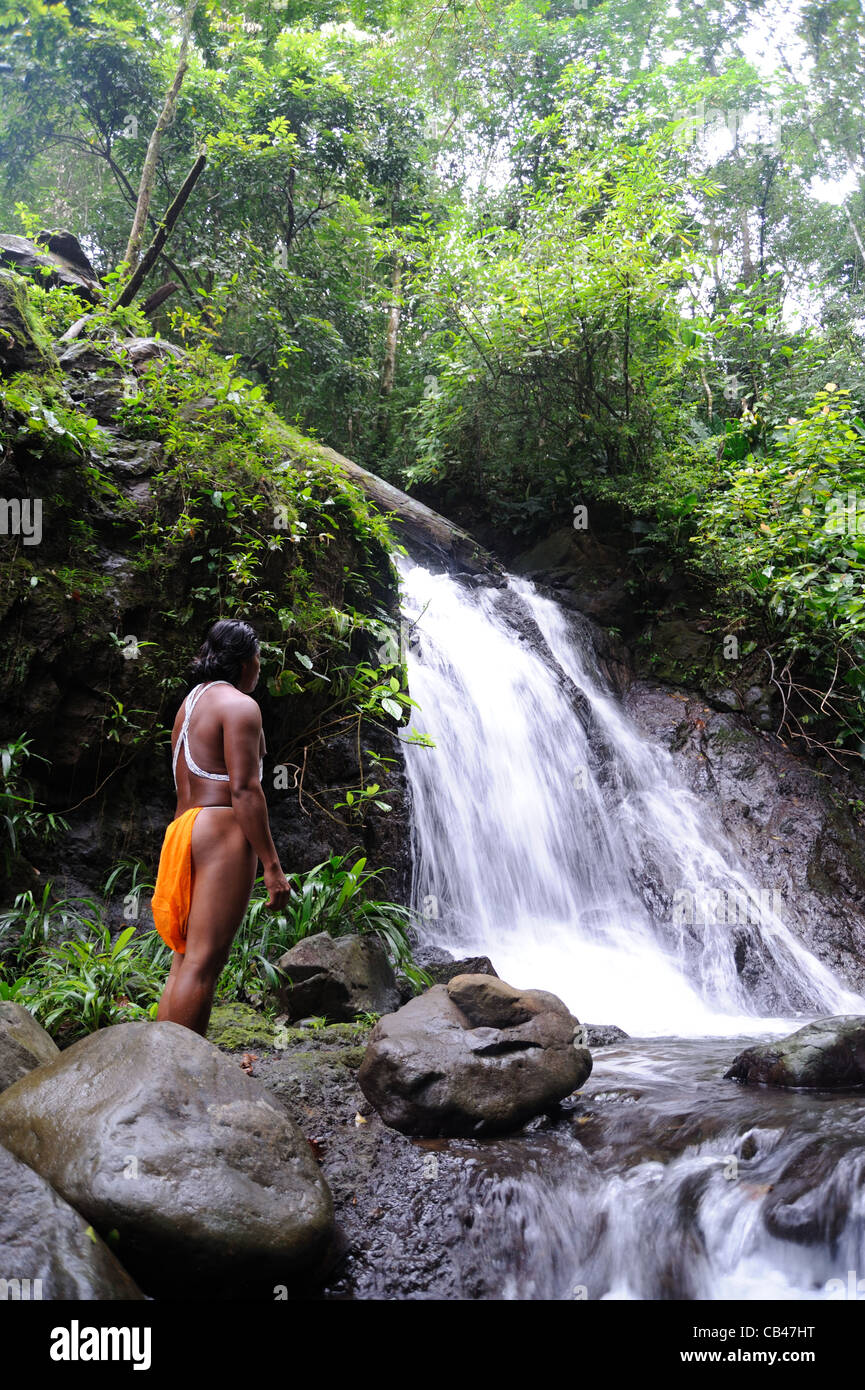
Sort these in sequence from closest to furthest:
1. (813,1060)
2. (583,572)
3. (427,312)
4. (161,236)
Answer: (813,1060) → (161,236) → (583,572) → (427,312)

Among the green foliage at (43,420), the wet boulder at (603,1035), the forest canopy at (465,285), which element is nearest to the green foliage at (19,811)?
the green foliage at (43,420)

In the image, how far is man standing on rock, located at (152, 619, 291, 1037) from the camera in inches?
132

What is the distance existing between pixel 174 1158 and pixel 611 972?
16.6 ft

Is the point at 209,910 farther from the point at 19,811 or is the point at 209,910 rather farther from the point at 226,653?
the point at 19,811

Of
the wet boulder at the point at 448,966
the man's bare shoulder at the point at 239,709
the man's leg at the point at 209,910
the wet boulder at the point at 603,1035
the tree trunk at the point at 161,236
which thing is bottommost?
the wet boulder at the point at 603,1035

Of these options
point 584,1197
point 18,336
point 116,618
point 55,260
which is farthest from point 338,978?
point 55,260

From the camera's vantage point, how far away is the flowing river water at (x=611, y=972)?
9.59ft

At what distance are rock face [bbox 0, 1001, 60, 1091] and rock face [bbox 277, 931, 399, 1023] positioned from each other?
143cm

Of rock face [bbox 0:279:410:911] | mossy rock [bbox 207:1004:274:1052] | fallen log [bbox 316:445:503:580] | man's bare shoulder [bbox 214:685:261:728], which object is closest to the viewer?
man's bare shoulder [bbox 214:685:261:728]

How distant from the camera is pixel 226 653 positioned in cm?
373

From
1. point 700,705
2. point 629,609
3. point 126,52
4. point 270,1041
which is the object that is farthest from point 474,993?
point 126,52

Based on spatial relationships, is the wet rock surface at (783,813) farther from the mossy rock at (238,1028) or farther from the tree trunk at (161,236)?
the tree trunk at (161,236)

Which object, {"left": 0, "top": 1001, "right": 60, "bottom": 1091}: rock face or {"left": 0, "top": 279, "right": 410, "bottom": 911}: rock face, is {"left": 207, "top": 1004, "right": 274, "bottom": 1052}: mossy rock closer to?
{"left": 0, "top": 1001, "right": 60, "bottom": 1091}: rock face

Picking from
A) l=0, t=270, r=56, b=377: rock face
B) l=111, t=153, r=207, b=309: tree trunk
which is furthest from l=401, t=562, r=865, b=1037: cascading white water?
l=111, t=153, r=207, b=309: tree trunk
